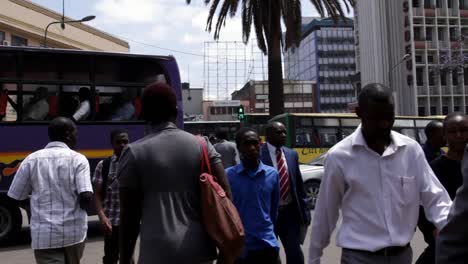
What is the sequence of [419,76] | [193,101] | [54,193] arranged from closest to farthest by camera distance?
[54,193] < [419,76] < [193,101]

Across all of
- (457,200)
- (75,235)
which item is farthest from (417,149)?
(75,235)

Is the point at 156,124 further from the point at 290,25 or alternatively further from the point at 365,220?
the point at 290,25

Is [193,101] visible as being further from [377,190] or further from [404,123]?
[377,190]

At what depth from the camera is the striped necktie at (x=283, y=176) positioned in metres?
5.78

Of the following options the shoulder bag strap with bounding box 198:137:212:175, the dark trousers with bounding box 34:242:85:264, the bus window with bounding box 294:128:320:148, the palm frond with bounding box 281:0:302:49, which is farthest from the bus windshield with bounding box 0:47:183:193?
the bus window with bounding box 294:128:320:148

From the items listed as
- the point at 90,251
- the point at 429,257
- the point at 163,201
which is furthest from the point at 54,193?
the point at 90,251

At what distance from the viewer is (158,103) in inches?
126

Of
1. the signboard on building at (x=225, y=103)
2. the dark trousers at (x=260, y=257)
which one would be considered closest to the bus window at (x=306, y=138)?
the dark trousers at (x=260, y=257)

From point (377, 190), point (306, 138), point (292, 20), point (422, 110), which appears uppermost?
point (292, 20)

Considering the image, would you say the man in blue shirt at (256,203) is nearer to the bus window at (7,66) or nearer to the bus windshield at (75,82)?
the bus windshield at (75,82)

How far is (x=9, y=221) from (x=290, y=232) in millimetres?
6334

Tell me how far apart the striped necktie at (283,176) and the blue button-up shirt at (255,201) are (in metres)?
0.78

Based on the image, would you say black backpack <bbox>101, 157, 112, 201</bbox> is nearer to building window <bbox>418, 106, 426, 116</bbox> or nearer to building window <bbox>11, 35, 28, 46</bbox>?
building window <bbox>11, 35, 28, 46</bbox>

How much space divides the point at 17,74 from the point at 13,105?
553mm
